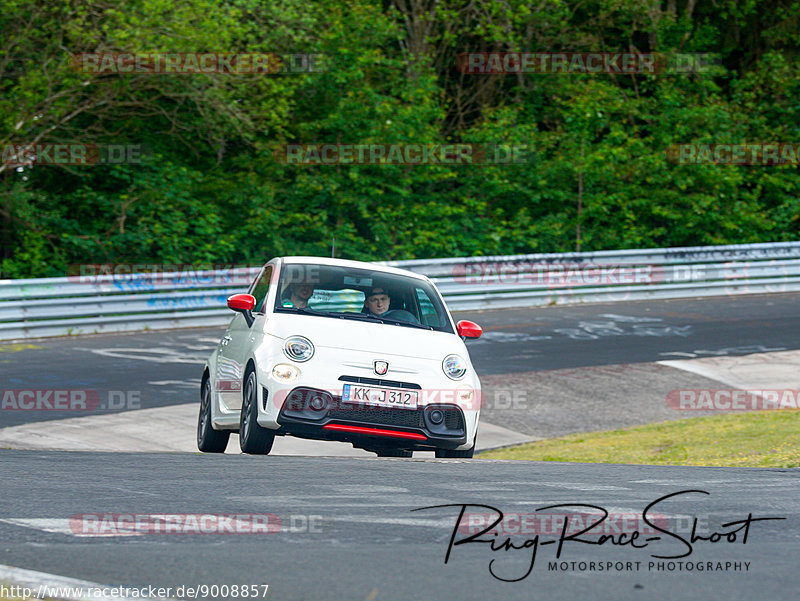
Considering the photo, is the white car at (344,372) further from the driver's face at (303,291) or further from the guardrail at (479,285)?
the guardrail at (479,285)

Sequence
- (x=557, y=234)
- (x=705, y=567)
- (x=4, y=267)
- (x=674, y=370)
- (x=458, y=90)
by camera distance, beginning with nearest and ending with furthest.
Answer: (x=705, y=567) < (x=674, y=370) < (x=4, y=267) < (x=557, y=234) < (x=458, y=90)

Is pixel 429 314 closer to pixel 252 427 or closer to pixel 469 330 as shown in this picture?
pixel 469 330

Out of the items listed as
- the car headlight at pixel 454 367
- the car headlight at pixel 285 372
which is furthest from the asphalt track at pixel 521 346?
the car headlight at pixel 454 367

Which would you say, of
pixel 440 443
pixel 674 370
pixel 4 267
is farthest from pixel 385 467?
pixel 4 267

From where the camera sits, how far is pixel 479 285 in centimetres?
2145

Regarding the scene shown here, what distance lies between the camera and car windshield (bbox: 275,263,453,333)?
9.16 meters

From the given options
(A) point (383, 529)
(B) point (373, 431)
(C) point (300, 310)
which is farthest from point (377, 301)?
(A) point (383, 529)

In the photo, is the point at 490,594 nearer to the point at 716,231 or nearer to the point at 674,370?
the point at 674,370

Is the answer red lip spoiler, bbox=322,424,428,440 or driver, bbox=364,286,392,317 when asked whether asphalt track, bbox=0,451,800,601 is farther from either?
driver, bbox=364,286,392,317

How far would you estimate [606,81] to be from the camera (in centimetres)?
3014

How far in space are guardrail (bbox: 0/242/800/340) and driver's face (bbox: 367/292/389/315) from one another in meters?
9.55

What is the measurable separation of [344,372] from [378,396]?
30 cm

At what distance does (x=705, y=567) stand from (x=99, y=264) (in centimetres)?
1959

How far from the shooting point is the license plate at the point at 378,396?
8203 mm
